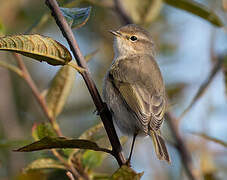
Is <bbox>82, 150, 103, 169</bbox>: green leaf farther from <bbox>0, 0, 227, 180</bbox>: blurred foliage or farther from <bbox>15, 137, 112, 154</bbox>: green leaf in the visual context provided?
<bbox>15, 137, 112, 154</bbox>: green leaf

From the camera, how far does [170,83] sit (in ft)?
16.5

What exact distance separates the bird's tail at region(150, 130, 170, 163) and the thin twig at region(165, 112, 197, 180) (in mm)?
223

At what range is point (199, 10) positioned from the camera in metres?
3.66

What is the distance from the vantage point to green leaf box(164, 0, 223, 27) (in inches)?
139

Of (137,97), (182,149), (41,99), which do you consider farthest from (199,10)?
(41,99)

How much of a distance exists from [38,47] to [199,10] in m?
1.98

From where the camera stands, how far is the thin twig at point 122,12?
388 centimetres

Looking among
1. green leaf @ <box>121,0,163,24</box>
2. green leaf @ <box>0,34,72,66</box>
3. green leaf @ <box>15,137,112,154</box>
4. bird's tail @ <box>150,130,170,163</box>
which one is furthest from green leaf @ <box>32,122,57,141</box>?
green leaf @ <box>121,0,163,24</box>

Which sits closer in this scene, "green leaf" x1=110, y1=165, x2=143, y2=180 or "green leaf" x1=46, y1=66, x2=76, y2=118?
"green leaf" x1=110, y1=165, x2=143, y2=180

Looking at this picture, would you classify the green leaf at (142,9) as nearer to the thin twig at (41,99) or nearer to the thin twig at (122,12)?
the thin twig at (122,12)

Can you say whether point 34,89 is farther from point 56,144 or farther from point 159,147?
point 159,147

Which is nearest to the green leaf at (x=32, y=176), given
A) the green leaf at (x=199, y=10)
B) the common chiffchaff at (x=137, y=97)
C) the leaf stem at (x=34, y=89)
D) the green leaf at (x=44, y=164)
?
the green leaf at (x=44, y=164)

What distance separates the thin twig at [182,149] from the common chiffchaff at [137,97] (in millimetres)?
119

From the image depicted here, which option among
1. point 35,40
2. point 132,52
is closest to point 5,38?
point 35,40
